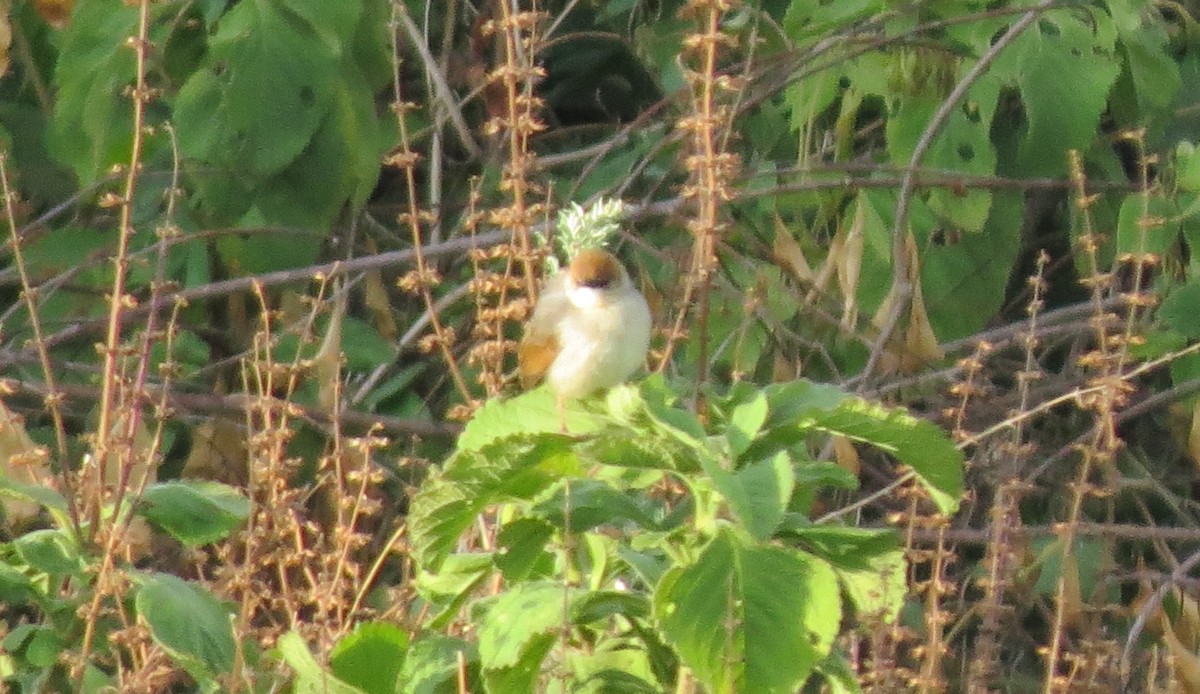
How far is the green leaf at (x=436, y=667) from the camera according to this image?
2.57 metres

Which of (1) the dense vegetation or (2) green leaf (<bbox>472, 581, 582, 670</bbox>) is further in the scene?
(1) the dense vegetation

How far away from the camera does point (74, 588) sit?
3.04m

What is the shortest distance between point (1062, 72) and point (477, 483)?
276 cm

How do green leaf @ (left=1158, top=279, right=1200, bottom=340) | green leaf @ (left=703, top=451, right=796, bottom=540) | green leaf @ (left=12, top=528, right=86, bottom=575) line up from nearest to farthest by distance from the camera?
1. green leaf @ (left=703, top=451, right=796, bottom=540)
2. green leaf @ (left=12, top=528, right=86, bottom=575)
3. green leaf @ (left=1158, top=279, right=1200, bottom=340)

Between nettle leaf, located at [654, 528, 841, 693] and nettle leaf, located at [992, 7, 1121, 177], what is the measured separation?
2692 mm

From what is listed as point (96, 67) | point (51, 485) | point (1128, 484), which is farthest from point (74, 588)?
point (1128, 484)

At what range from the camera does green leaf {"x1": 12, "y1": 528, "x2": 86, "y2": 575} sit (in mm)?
2793

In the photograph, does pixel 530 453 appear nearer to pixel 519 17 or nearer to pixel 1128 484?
pixel 519 17

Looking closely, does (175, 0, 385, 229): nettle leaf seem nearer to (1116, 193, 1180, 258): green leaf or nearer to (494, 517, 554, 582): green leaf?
(1116, 193, 1180, 258): green leaf

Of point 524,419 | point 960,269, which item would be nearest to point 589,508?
point 524,419

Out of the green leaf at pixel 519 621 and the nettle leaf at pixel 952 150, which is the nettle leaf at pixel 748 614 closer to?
the green leaf at pixel 519 621

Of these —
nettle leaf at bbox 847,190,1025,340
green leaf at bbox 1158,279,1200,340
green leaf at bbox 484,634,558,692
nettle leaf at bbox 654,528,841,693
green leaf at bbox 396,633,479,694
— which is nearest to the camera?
nettle leaf at bbox 654,528,841,693

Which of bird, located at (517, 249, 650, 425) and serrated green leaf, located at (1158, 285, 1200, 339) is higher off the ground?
bird, located at (517, 249, 650, 425)

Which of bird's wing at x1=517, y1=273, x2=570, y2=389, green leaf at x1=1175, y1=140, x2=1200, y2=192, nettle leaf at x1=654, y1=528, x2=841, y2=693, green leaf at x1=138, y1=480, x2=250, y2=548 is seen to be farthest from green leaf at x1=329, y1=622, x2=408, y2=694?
green leaf at x1=1175, y1=140, x2=1200, y2=192
